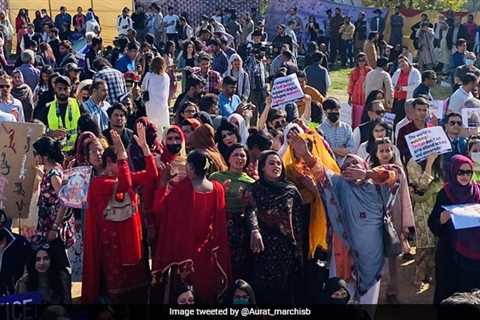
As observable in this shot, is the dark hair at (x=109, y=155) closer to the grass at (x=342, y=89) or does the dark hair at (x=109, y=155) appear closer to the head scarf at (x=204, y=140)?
the head scarf at (x=204, y=140)

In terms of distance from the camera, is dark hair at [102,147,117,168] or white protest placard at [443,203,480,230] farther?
dark hair at [102,147,117,168]

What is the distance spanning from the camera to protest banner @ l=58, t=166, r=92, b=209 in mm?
5520

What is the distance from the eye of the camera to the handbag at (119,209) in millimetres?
5461

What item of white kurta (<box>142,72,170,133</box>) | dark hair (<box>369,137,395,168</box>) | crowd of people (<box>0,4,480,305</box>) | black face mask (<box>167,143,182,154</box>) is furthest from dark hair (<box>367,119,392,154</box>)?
white kurta (<box>142,72,170,133</box>)

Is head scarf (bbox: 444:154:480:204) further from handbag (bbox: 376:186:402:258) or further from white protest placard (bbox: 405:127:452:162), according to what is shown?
white protest placard (bbox: 405:127:452:162)

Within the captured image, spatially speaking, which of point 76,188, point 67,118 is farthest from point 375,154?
point 67,118

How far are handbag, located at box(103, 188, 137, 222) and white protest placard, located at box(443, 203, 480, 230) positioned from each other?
2.23 m

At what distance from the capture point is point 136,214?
5543 mm

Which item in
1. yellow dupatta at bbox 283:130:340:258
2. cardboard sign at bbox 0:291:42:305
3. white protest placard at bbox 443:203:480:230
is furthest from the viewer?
yellow dupatta at bbox 283:130:340:258

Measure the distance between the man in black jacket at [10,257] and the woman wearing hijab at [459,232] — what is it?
295 cm

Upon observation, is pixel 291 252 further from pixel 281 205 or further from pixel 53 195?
pixel 53 195

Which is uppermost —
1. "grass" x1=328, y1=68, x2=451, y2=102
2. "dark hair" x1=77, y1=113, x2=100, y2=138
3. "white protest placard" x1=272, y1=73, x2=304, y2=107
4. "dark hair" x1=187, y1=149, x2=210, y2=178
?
"grass" x1=328, y1=68, x2=451, y2=102

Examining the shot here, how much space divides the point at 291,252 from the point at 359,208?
0.57 m

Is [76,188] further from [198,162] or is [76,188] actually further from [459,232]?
[459,232]
